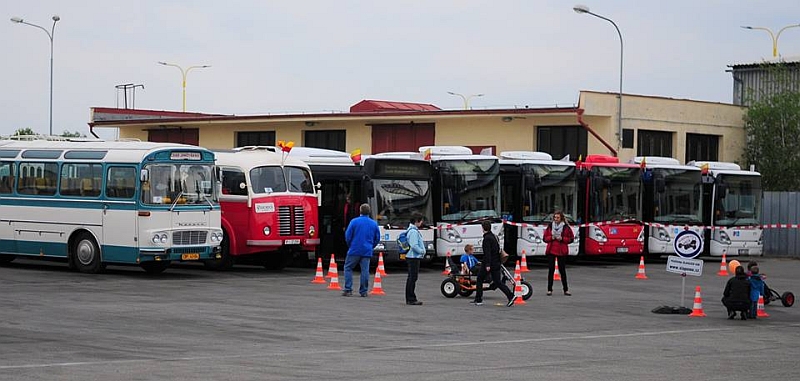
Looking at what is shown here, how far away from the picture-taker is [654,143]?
49.5 m

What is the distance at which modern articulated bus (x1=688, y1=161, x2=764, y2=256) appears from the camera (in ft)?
127

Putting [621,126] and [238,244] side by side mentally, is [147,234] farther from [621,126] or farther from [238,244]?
[621,126]

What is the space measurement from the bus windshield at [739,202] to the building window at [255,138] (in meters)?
22.1

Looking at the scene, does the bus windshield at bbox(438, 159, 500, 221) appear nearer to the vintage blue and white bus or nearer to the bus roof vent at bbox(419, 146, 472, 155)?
the bus roof vent at bbox(419, 146, 472, 155)

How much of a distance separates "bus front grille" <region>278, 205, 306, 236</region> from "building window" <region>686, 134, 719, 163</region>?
79.7 ft

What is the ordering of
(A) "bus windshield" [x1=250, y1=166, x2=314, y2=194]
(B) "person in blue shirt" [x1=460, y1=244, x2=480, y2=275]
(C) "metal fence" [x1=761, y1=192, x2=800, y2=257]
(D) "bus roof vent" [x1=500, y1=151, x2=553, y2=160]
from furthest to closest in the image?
(C) "metal fence" [x1=761, y1=192, x2=800, y2=257]
(D) "bus roof vent" [x1=500, y1=151, x2=553, y2=160]
(A) "bus windshield" [x1=250, y1=166, x2=314, y2=194]
(B) "person in blue shirt" [x1=460, y1=244, x2=480, y2=275]

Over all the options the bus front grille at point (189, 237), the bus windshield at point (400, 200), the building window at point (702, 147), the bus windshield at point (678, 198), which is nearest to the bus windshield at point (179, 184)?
the bus front grille at point (189, 237)

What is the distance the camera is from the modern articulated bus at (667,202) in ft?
125

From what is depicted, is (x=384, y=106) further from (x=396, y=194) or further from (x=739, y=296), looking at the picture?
(x=739, y=296)

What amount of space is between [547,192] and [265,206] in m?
8.88

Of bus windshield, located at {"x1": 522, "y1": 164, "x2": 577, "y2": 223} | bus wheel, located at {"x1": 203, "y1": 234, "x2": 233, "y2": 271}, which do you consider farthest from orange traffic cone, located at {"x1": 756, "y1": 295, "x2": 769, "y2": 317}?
bus wheel, located at {"x1": 203, "y1": 234, "x2": 233, "y2": 271}

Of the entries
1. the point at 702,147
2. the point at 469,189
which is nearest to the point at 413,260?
the point at 469,189

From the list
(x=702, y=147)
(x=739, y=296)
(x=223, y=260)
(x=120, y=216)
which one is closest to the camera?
(x=739, y=296)

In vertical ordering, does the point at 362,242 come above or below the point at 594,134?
below
